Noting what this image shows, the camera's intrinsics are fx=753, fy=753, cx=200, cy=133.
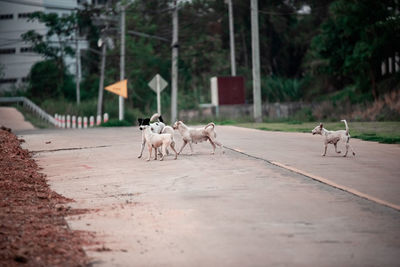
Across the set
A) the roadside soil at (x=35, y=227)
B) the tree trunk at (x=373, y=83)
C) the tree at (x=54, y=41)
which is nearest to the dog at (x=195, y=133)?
the roadside soil at (x=35, y=227)

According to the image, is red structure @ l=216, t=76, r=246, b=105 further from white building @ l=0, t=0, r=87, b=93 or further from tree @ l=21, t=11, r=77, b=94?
white building @ l=0, t=0, r=87, b=93

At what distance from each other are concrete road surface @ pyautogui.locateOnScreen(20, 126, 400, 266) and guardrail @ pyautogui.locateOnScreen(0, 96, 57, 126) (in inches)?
1668

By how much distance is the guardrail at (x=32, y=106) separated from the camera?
194 feet

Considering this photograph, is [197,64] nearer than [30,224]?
No

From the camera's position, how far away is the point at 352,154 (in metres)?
16.7

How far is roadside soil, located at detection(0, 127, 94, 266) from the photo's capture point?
291 inches

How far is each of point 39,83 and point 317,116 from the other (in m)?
43.1

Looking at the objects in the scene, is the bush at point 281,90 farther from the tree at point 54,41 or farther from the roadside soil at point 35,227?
the roadside soil at point 35,227

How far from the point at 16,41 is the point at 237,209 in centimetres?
8581

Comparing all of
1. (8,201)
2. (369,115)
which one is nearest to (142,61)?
(369,115)

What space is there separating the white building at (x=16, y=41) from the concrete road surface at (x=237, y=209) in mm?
75160

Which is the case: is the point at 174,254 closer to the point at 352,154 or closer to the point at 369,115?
the point at 352,154

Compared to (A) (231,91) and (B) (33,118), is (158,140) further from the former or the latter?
(B) (33,118)

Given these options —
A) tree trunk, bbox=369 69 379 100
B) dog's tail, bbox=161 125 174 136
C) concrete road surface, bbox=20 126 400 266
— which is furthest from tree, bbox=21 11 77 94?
concrete road surface, bbox=20 126 400 266
